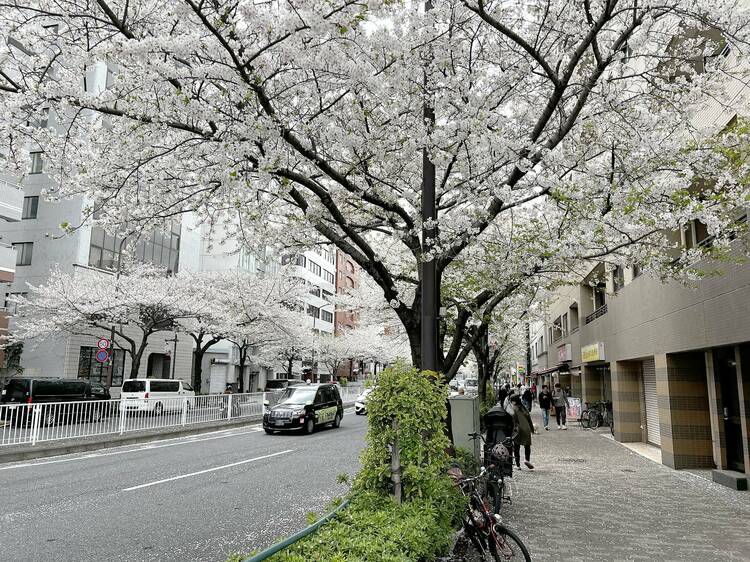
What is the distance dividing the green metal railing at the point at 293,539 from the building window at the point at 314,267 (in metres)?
57.8

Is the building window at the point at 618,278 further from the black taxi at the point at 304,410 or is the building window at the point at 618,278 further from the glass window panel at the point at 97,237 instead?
the glass window panel at the point at 97,237

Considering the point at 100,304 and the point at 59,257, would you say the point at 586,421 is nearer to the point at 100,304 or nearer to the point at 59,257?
the point at 100,304

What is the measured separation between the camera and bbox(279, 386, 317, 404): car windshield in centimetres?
2027

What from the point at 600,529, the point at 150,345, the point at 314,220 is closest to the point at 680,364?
the point at 600,529

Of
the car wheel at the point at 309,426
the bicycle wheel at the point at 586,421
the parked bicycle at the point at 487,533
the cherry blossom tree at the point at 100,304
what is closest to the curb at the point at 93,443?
the car wheel at the point at 309,426

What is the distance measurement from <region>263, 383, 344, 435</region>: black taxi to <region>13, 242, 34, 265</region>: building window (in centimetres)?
2130

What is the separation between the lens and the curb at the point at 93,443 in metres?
12.9

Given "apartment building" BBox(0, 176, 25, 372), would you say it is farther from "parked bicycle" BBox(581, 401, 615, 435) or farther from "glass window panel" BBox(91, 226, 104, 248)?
"parked bicycle" BBox(581, 401, 615, 435)

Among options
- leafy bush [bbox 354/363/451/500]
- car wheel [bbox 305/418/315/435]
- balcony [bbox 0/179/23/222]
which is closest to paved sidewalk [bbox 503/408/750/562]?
leafy bush [bbox 354/363/451/500]

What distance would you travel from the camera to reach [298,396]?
20703 millimetres

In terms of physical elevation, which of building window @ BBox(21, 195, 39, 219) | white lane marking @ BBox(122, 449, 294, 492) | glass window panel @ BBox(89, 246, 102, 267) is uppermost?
building window @ BBox(21, 195, 39, 219)

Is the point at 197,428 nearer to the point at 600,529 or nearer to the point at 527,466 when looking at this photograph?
the point at 527,466

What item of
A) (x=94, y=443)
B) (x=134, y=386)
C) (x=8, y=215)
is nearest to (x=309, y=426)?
(x=94, y=443)

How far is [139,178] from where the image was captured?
7477mm
